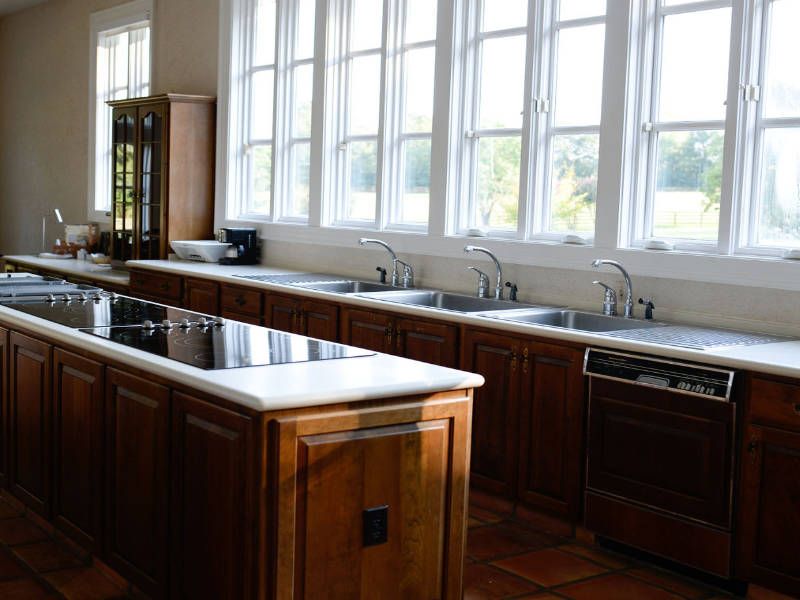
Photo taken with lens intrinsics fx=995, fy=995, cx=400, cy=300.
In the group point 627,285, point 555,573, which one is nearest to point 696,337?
point 627,285

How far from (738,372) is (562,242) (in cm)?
183

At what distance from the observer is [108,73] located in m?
9.78

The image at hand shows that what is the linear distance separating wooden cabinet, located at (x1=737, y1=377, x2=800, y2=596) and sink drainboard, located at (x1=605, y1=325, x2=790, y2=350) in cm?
36

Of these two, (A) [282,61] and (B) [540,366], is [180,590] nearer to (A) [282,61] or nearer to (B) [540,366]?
(B) [540,366]

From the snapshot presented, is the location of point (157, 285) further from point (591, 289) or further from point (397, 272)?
point (591, 289)

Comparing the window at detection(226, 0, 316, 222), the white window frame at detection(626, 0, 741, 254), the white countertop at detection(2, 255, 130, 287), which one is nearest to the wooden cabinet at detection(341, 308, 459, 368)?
the white window frame at detection(626, 0, 741, 254)

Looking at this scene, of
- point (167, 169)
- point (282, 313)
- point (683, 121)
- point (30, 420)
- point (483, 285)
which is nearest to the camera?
point (30, 420)

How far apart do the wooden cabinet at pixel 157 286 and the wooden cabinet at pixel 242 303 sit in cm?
60

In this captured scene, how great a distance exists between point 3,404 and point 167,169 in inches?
148

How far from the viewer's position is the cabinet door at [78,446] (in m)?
3.54

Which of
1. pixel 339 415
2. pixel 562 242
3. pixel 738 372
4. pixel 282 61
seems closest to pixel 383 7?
pixel 282 61

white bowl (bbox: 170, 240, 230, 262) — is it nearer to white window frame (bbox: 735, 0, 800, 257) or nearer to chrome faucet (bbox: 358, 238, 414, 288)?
chrome faucet (bbox: 358, 238, 414, 288)

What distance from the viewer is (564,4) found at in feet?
17.6

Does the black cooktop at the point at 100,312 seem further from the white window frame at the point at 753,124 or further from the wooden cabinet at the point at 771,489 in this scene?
the white window frame at the point at 753,124
